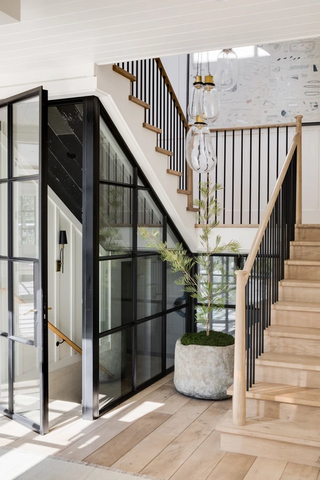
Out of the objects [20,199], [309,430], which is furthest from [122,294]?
[309,430]

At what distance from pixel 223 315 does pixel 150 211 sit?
163cm

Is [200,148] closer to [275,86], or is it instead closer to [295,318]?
[295,318]

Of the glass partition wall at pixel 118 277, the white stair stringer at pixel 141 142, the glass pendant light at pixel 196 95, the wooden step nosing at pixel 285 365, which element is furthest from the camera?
the glass partition wall at pixel 118 277

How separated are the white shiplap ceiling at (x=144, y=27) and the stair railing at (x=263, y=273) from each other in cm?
146

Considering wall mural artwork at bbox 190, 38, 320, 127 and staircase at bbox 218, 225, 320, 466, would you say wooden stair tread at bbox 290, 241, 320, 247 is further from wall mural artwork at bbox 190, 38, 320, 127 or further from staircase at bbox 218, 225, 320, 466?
wall mural artwork at bbox 190, 38, 320, 127

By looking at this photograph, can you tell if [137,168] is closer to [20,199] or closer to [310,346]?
[20,199]

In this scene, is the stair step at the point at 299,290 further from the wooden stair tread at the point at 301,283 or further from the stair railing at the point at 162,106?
the stair railing at the point at 162,106

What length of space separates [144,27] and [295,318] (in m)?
2.67

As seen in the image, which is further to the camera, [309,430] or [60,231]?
[60,231]

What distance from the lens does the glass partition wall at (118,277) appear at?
401 cm

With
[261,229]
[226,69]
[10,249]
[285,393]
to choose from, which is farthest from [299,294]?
[10,249]

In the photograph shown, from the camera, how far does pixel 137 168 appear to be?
463cm

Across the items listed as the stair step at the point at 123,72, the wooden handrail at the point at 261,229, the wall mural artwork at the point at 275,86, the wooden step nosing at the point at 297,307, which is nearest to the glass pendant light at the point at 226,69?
the stair step at the point at 123,72

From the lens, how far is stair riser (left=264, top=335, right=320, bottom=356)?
408 cm
